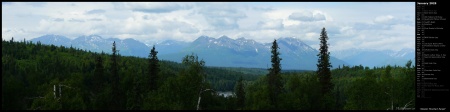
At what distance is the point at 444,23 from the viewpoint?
76.6 feet

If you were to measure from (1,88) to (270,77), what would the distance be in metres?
26.4

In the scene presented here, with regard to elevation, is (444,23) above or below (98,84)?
above

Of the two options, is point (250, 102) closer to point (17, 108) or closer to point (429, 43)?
point (17, 108)

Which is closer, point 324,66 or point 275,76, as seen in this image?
point 275,76

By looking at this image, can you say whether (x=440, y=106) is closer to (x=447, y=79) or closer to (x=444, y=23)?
(x=447, y=79)

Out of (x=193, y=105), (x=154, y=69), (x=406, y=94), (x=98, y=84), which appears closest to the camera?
(x=193, y=105)

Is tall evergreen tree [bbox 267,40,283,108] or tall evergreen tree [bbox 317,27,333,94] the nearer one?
tall evergreen tree [bbox 267,40,283,108]

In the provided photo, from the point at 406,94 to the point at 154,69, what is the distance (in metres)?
27.9

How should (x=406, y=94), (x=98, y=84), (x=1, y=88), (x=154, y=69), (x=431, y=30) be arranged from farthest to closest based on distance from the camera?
1. (x=98, y=84)
2. (x=154, y=69)
3. (x=406, y=94)
4. (x=1, y=88)
5. (x=431, y=30)

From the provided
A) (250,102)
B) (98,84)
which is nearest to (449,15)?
(250,102)

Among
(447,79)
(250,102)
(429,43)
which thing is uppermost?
(429,43)

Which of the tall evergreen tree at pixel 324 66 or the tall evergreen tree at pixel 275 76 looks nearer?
the tall evergreen tree at pixel 275 76

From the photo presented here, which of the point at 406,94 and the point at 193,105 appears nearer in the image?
the point at 193,105

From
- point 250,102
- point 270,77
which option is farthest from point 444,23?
point 270,77
